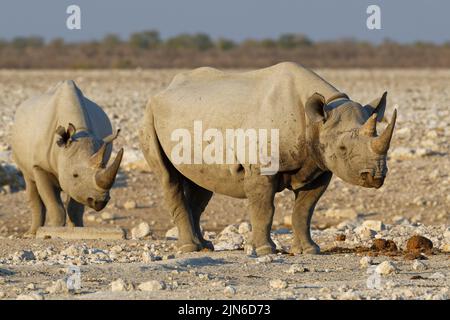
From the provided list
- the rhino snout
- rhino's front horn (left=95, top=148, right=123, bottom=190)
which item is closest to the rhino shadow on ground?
rhino's front horn (left=95, top=148, right=123, bottom=190)

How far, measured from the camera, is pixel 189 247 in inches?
557

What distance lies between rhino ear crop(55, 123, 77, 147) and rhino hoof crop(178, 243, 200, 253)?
2.29 meters

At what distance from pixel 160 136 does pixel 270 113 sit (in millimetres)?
1477

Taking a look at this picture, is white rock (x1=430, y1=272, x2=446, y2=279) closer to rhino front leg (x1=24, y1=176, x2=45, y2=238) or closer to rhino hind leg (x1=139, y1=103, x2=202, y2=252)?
rhino hind leg (x1=139, y1=103, x2=202, y2=252)

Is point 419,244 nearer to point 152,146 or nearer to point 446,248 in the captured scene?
point 446,248

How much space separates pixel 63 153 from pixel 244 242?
2.33m

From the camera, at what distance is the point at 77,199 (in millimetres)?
15570

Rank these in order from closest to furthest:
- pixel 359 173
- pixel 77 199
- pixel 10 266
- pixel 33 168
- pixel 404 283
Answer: pixel 404 283, pixel 10 266, pixel 359 173, pixel 77 199, pixel 33 168

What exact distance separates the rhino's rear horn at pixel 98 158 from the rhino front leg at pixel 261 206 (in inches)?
95.1

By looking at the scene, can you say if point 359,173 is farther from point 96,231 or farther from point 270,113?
point 96,231

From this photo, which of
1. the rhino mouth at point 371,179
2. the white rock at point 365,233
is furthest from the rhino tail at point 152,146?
the rhino mouth at point 371,179

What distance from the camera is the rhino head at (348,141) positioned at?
1261cm

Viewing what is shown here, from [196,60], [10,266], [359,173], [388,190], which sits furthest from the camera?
[196,60]

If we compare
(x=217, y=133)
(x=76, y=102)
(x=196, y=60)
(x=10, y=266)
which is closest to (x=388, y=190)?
(x=76, y=102)
